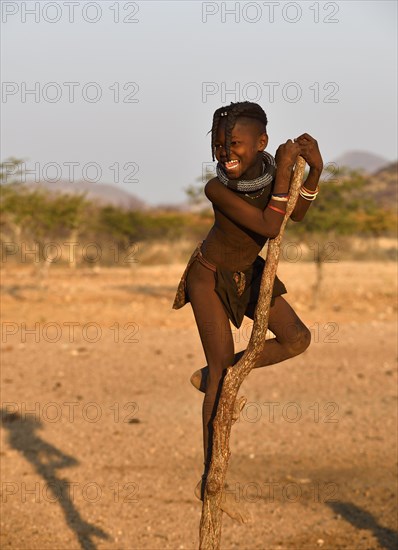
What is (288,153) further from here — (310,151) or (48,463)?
(48,463)

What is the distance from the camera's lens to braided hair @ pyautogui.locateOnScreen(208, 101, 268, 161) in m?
3.63

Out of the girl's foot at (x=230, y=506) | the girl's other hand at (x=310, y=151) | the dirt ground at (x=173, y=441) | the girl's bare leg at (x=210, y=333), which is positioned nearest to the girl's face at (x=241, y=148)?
the girl's other hand at (x=310, y=151)

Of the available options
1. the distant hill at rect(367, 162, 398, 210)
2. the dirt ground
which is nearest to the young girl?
the dirt ground

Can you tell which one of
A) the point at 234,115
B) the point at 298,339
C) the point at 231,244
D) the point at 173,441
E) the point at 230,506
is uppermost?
the point at 234,115

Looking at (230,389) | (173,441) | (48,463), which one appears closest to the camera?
(230,389)

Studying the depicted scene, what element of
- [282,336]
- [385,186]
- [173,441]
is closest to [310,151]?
[282,336]

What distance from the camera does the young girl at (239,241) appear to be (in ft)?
12.0

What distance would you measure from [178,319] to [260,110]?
14.7 meters

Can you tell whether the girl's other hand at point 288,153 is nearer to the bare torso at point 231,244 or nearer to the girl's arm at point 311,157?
the girl's arm at point 311,157

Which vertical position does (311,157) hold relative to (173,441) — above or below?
above

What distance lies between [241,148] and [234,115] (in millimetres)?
136

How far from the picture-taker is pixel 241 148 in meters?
3.67

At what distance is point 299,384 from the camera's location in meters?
11.8

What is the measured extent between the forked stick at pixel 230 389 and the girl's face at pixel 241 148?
0.19 meters
